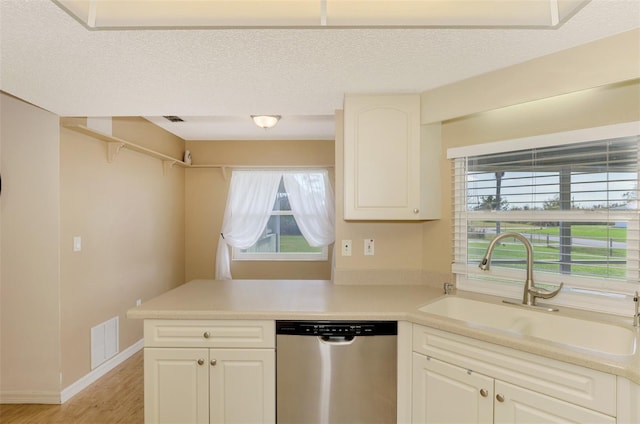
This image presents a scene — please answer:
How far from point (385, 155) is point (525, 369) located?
1.30 m

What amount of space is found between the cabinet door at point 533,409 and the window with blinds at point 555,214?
0.67 meters

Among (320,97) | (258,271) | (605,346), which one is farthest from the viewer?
(258,271)

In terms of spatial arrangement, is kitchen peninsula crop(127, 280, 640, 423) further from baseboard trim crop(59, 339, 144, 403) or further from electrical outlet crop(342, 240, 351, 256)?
baseboard trim crop(59, 339, 144, 403)

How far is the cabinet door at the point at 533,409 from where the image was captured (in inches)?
46.3

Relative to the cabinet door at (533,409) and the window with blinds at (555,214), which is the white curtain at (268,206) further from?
the cabinet door at (533,409)

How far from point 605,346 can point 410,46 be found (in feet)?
5.32

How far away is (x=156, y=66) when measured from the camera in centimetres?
165

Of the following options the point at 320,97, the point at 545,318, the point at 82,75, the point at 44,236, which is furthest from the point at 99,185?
the point at 545,318

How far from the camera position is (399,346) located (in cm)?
167

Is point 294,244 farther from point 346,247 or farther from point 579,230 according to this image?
point 579,230

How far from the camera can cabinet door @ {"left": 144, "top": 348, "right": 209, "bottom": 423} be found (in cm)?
171

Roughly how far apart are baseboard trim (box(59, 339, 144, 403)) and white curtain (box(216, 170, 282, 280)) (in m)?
1.32

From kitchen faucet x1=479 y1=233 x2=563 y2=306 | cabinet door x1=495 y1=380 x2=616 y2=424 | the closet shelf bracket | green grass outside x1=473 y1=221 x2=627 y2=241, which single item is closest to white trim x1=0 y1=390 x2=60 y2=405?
the closet shelf bracket

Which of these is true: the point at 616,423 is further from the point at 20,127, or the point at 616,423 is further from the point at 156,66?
the point at 20,127
